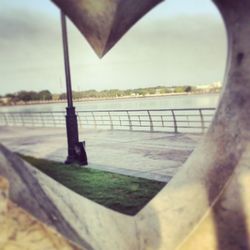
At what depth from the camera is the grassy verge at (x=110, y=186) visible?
17.2ft

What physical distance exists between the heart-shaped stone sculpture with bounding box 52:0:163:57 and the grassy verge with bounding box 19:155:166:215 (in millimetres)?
3025

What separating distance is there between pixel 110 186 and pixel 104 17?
4556 millimetres

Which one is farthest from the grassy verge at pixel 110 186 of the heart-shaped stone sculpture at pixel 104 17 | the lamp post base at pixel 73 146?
the heart-shaped stone sculpture at pixel 104 17

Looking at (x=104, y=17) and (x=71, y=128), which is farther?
(x=71, y=128)

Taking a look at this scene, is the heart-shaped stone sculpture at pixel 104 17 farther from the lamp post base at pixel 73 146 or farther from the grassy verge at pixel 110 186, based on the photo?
the lamp post base at pixel 73 146

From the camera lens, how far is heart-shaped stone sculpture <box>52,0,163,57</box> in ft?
6.59

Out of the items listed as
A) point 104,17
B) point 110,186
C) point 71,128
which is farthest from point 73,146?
point 104,17

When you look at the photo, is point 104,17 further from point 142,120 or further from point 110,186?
point 142,120

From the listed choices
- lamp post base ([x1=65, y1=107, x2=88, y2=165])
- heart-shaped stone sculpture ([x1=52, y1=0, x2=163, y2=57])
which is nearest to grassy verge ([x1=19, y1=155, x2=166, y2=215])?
lamp post base ([x1=65, y1=107, x2=88, y2=165])

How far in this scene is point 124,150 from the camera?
35.9ft

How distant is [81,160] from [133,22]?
261 inches

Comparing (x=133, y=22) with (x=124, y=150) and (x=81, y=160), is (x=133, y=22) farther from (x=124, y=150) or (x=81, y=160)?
(x=124, y=150)

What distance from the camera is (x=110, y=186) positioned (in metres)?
6.31

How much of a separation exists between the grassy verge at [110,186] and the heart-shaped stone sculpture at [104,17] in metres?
3.03
